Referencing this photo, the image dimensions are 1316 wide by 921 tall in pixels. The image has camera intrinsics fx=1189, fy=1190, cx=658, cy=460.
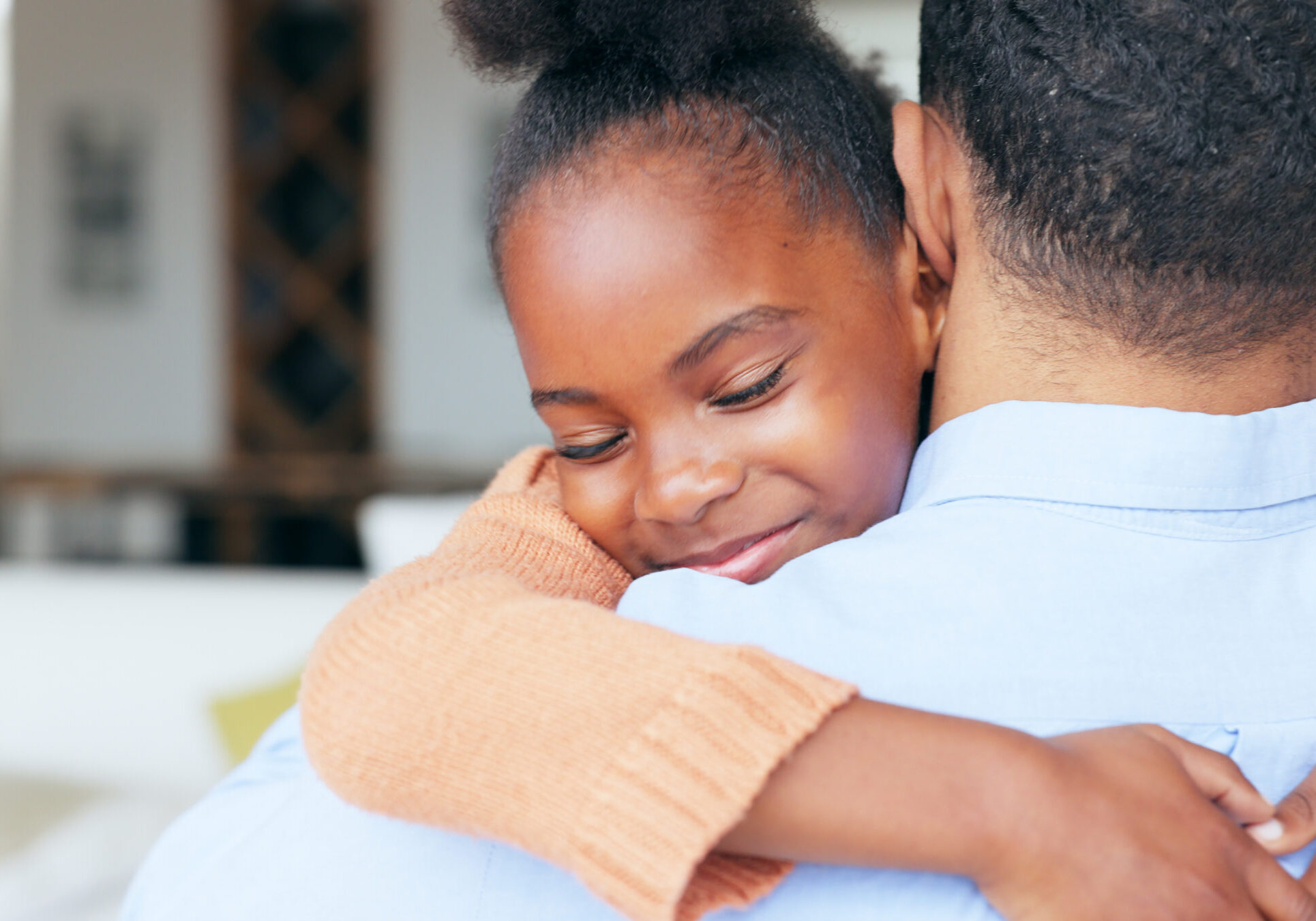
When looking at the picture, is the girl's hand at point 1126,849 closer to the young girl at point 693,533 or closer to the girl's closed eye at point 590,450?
the young girl at point 693,533

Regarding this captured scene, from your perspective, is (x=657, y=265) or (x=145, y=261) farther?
(x=145, y=261)

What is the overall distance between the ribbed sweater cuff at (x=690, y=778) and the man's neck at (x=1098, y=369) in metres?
0.19

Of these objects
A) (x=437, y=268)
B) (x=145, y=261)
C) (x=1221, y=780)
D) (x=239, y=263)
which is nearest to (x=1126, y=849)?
(x=1221, y=780)

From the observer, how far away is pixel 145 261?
3715 millimetres

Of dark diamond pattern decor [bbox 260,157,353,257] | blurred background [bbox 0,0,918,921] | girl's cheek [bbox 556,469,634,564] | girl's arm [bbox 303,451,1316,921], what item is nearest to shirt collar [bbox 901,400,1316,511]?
girl's arm [bbox 303,451,1316,921]

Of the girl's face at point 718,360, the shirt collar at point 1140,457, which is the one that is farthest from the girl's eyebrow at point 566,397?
the shirt collar at point 1140,457

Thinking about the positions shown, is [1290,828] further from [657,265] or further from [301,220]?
[301,220]

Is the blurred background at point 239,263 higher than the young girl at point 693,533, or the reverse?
the young girl at point 693,533

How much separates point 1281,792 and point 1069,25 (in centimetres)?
31

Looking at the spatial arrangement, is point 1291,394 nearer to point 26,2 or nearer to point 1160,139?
point 1160,139

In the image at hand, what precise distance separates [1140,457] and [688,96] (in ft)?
1.00

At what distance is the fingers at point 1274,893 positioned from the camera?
0.42 m

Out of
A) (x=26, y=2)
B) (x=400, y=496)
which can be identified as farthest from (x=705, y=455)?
(x=26, y=2)

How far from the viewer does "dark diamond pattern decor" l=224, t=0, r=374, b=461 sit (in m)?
3.66
